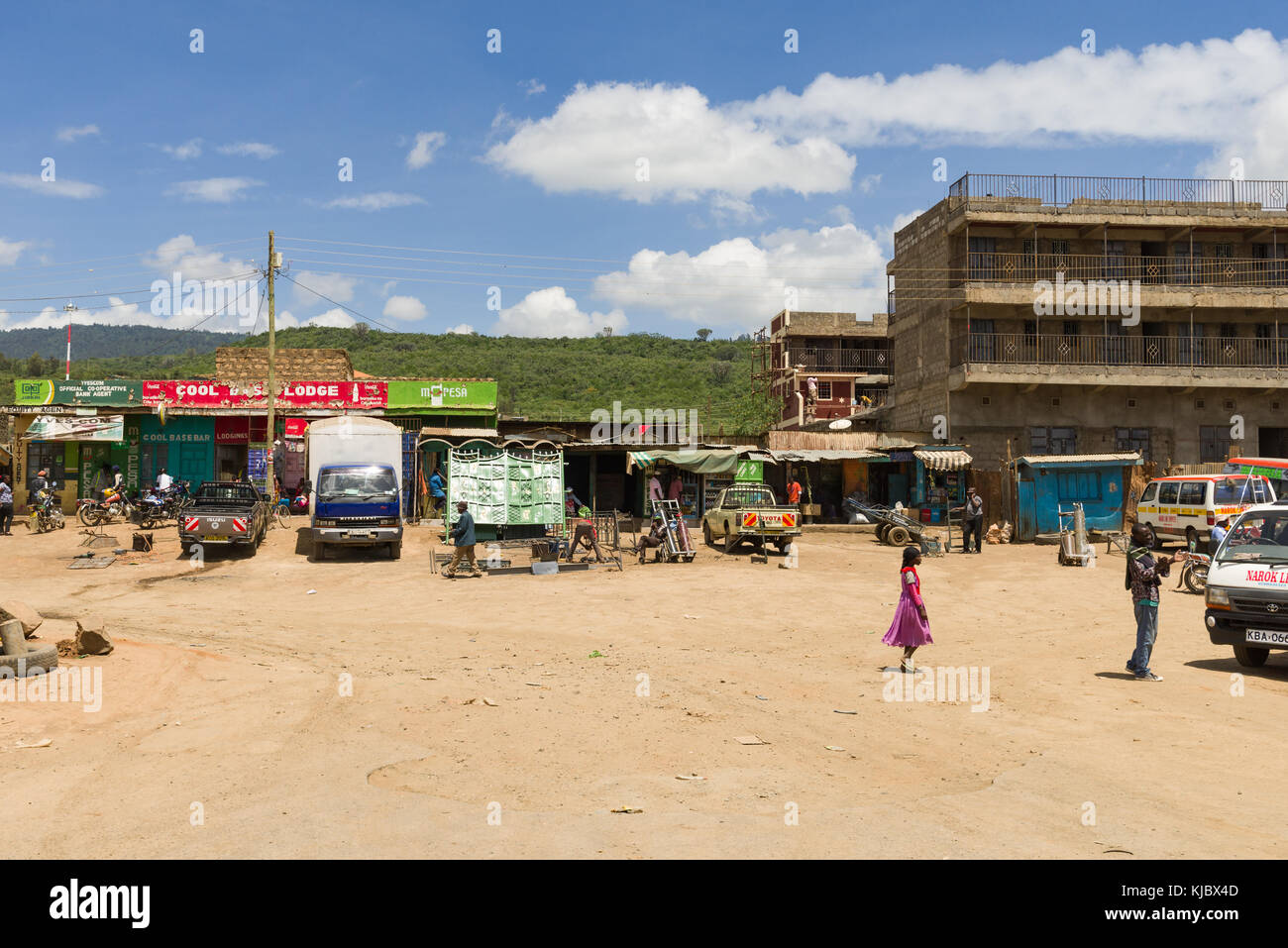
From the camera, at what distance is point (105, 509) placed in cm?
2738

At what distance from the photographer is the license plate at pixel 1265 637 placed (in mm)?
11094

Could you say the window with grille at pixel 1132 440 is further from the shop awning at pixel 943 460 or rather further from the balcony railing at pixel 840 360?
the balcony railing at pixel 840 360

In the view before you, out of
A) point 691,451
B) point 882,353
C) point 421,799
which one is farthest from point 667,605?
point 882,353

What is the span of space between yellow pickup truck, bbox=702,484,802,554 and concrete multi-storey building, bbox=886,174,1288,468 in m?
12.4

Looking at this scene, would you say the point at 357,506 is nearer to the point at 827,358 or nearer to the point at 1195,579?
the point at 1195,579

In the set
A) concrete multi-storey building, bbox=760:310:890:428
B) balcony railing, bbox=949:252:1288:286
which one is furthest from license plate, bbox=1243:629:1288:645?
concrete multi-storey building, bbox=760:310:890:428

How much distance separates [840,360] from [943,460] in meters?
27.4

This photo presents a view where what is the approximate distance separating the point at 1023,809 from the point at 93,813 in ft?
20.4

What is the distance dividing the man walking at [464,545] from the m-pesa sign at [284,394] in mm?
15925

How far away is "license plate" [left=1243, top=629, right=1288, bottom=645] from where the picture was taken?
11.1 metres

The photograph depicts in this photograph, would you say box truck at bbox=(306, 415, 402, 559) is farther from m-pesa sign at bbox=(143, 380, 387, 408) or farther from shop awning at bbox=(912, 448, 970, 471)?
shop awning at bbox=(912, 448, 970, 471)

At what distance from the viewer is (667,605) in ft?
55.5

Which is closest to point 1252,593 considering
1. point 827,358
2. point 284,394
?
point 284,394

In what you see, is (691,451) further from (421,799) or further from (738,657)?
(421,799)
